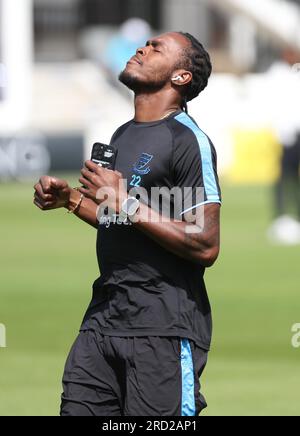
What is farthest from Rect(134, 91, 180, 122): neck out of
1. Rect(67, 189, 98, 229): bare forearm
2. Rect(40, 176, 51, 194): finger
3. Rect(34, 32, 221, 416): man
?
Rect(40, 176, 51, 194): finger

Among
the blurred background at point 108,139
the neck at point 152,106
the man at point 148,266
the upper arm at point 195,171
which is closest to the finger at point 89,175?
the man at point 148,266

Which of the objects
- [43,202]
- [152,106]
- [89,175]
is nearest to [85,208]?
[43,202]

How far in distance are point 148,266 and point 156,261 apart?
0.04 meters

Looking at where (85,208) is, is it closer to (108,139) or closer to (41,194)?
(41,194)

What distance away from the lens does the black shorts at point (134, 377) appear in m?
5.62

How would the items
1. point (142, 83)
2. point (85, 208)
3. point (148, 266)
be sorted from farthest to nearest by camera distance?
point (85, 208), point (142, 83), point (148, 266)

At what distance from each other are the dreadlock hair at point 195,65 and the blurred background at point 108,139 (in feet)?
9.83

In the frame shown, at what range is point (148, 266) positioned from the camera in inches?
227

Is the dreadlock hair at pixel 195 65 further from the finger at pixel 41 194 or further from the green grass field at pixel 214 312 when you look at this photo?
the green grass field at pixel 214 312

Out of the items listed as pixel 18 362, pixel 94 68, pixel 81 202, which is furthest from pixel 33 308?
pixel 94 68

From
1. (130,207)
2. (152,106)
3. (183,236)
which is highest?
(152,106)

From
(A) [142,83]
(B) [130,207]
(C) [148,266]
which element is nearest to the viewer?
(B) [130,207]

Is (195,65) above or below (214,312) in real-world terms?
above
